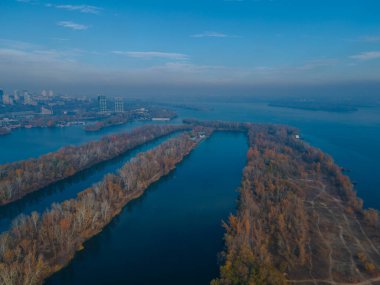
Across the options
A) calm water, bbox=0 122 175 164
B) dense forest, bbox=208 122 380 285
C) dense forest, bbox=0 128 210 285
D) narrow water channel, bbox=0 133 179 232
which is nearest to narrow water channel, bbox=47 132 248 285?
dense forest, bbox=0 128 210 285

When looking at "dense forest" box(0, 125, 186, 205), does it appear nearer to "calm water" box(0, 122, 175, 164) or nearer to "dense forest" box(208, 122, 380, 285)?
"calm water" box(0, 122, 175, 164)

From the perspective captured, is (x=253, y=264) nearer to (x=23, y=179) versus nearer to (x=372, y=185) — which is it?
(x=372, y=185)

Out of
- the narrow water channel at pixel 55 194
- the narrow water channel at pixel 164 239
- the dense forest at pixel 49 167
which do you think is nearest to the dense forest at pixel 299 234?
the narrow water channel at pixel 164 239

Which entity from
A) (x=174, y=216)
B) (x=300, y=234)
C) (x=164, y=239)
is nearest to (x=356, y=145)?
(x=300, y=234)

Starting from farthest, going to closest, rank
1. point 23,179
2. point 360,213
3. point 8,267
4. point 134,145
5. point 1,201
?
point 134,145
point 23,179
point 1,201
point 360,213
point 8,267

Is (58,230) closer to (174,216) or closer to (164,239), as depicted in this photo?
(164,239)

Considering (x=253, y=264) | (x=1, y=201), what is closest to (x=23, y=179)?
(x=1, y=201)

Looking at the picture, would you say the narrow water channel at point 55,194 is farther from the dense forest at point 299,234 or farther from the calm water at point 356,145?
the calm water at point 356,145
